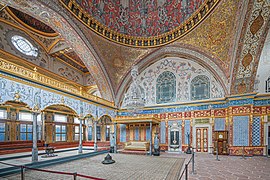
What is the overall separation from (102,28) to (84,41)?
6.09 ft

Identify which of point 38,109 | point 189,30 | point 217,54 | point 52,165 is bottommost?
point 52,165

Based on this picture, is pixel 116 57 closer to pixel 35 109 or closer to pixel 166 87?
pixel 166 87

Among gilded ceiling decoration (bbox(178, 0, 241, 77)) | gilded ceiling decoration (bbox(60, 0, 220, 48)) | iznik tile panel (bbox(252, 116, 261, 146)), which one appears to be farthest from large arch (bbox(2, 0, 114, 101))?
iznik tile panel (bbox(252, 116, 261, 146))

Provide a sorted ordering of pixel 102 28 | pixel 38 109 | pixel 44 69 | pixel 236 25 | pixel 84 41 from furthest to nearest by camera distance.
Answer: pixel 44 69
pixel 102 28
pixel 84 41
pixel 236 25
pixel 38 109

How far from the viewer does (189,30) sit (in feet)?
38.6

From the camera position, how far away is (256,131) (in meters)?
10.9

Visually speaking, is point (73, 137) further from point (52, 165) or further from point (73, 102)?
point (52, 165)

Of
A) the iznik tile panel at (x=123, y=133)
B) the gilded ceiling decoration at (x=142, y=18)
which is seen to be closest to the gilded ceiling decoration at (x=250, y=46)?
the gilded ceiling decoration at (x=142, y=18)

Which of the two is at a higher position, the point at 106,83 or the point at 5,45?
the point at 5,45

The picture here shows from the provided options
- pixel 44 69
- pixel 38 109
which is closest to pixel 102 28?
pixel 44 69

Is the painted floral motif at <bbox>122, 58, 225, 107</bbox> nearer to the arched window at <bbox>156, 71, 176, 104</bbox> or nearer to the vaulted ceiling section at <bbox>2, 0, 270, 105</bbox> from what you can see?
the arched window at <bbox>156, 71, 176, 104</bbox>

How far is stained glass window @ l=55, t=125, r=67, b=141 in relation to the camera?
1445 cm

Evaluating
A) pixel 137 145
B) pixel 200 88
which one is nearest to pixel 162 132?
pixel 137 145

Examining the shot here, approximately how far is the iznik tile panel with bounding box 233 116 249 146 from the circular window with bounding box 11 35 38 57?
15435 millimetres
